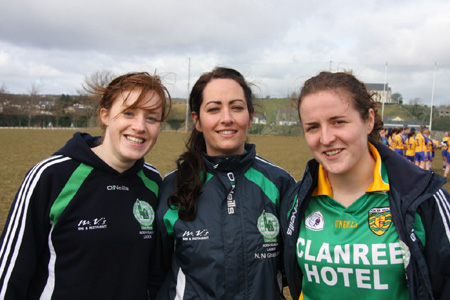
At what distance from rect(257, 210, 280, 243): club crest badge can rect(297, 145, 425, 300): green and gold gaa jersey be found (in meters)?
0.22

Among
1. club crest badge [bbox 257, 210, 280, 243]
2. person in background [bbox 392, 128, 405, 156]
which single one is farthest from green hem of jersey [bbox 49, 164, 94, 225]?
person in background [bbox 392, 128, 405, 156]

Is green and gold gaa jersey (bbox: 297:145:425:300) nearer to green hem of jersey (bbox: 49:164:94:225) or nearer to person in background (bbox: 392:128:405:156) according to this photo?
green hem of jersey (bbox: 49:164:94:225)

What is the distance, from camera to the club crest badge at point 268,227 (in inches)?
94.2

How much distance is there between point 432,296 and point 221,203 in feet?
4.20

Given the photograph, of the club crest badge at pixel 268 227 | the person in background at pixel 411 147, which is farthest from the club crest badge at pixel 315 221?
the person in background at pixel 411 147

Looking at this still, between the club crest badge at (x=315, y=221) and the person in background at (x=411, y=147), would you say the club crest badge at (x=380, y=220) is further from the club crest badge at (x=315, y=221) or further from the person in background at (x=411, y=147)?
the person in background at (x=411, y=147)

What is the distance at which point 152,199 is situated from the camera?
8.77 feet

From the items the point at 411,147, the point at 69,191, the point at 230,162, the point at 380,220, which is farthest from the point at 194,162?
the point at 411,147

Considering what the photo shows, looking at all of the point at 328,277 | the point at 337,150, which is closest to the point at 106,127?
the point at 337,150

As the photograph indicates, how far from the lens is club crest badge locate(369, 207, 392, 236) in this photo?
78.5 inches

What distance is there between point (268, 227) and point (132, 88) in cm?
133

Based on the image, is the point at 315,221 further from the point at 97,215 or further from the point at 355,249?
the point at 97,215

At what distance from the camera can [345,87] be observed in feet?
7.02

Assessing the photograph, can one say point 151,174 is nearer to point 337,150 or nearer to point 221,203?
point 221,203
